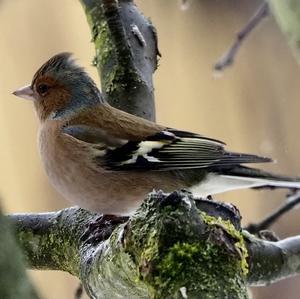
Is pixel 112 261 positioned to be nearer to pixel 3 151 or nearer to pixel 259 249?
pixel 259 249

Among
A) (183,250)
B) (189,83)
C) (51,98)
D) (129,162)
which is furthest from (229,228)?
(189,83)

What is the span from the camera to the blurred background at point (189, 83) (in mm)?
2490

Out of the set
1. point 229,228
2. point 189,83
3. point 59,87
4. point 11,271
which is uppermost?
point 11,271

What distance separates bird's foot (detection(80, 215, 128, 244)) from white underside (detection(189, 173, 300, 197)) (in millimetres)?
213

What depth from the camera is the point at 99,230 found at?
1.10 meters

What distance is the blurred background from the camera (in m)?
2.49

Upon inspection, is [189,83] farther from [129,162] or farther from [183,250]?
[183,250]

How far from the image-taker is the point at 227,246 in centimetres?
69

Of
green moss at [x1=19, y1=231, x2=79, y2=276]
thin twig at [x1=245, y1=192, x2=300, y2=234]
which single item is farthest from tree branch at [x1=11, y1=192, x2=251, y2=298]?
thin twig at [x1=245, y1=192, x2=300, y2=234]

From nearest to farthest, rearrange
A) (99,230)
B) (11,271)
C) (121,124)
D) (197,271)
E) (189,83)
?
(11,271) → (197,271) → (99,230) → (121,124) → (189,83)

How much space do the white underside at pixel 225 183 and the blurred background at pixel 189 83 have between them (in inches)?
42.0

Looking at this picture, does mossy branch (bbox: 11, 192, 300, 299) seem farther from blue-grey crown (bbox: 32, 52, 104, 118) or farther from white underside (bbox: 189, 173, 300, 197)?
blue-grey crown (bbox: 32, 52, 104, 118)

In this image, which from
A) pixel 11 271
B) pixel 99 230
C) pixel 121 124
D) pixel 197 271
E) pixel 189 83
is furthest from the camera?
pixel 189 83

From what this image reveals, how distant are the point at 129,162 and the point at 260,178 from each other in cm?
24
